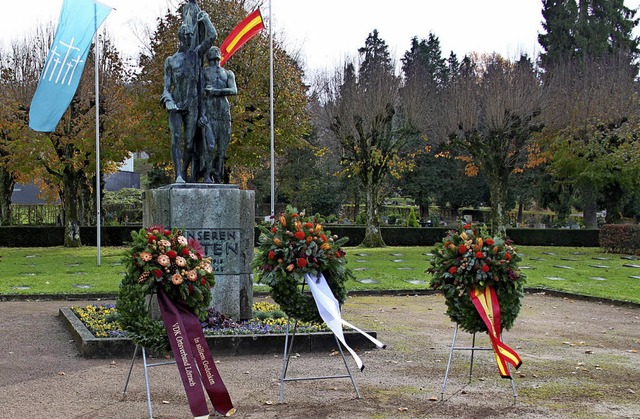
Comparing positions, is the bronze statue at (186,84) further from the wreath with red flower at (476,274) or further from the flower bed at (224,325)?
the wreath with red flower at (476,274)

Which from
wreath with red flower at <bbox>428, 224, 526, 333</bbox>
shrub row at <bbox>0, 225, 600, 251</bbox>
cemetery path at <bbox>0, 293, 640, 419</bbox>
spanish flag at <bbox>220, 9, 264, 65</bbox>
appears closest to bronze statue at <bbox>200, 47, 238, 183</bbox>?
cemetery path at <bbox>0, 293, 640, 419</bbox>

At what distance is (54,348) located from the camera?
383 inches

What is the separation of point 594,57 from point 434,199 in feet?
50.2

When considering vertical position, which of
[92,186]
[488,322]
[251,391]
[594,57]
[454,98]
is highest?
[594,57]

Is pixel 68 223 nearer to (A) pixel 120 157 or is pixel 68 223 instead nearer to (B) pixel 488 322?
(A) pixel 120 157

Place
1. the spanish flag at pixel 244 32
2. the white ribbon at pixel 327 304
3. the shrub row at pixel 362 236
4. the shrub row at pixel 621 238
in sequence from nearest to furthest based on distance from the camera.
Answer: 1. the white ribbon at pixel 327 304
2. the spanish flag at pixel 244 32
3. the shrub row at pixel 621 238
4. the shrub row at pixel 362 236

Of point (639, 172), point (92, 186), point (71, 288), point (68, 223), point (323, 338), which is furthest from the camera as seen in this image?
point (92, 186)

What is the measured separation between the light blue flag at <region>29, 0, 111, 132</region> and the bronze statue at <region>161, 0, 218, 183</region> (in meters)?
8.01

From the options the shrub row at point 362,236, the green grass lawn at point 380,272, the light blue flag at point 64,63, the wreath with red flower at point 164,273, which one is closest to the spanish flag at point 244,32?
the light blue flag at point 64,63

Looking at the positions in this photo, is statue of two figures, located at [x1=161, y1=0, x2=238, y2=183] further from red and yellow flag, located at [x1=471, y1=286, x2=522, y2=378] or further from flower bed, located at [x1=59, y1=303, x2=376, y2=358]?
red and yellow flag, located at [x1=471, y1=286, x2=522, y2=378]

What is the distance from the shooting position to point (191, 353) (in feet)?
19.9

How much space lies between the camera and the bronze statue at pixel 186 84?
11078 millimetres

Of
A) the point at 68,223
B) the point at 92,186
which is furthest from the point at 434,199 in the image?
the point at 68,223

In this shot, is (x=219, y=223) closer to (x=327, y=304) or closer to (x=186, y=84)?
(x=186, y=84)
